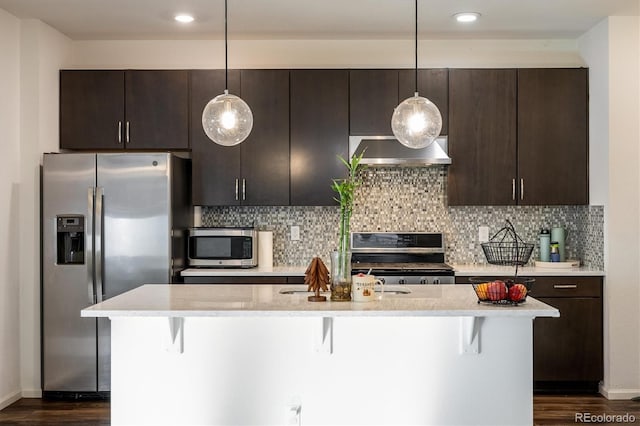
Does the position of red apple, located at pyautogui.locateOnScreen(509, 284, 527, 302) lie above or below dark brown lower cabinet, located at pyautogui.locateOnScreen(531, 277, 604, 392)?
above

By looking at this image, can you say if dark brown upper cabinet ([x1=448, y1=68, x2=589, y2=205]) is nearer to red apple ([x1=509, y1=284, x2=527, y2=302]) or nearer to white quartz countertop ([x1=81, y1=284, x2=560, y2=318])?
white quartz countertop ([x1=81, y1=284, x2=560, y2=318])

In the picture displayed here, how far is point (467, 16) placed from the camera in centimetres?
445

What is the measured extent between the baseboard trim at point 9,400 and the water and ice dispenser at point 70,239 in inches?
36.6

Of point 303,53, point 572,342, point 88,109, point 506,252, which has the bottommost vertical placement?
point 572,342

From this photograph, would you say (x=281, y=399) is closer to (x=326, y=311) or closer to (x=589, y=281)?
(x=326, y=311)

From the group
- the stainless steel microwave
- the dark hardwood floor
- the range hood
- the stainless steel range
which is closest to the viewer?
the dark hardwood floor

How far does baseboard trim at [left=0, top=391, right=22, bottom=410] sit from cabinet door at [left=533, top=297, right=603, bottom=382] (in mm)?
3549

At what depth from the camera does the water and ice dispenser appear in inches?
Result: 178

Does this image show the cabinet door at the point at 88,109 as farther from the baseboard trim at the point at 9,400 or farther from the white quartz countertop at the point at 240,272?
the baseboard trim at the point at 9,400

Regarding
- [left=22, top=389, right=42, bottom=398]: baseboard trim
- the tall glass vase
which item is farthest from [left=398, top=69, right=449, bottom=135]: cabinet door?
[left=22, top=389, right=42, bottom=398]: baseboard trim

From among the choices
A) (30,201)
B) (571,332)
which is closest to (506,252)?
(571,332)

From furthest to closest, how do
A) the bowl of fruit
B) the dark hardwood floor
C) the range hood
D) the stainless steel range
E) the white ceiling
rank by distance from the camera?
the stainless steel range < the range hood < the white ceiling < the dark hardwood floor < the bowl of fruit

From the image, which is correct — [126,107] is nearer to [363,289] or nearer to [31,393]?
[31,393]

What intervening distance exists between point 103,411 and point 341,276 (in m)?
2.16
